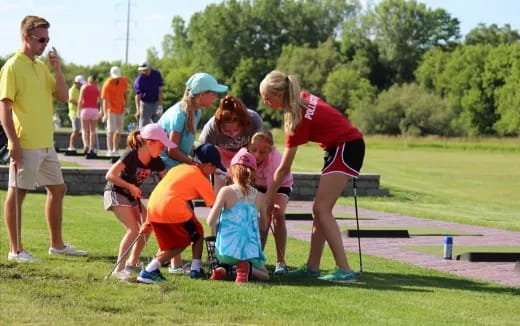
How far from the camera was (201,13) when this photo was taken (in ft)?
450

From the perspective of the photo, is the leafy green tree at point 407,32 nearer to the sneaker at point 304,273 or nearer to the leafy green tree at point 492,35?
the leafy green tree at point 492,35

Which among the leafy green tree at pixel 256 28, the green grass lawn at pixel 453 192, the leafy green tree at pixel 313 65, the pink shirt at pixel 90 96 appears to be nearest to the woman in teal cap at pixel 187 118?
the green grass lawn at pixel 453 192

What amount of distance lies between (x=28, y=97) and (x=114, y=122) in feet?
39.3

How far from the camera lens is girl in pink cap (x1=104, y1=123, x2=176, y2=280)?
8648mm

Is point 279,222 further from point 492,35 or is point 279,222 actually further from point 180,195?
point 492,35

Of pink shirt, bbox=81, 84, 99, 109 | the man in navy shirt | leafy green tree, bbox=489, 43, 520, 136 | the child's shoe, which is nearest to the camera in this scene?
the child's shoe

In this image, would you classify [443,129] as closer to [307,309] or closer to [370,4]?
[370,4]

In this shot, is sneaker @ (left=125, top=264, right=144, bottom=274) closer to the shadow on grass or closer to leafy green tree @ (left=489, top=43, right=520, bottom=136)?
the shadow on grass

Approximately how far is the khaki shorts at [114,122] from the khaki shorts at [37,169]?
11498mm

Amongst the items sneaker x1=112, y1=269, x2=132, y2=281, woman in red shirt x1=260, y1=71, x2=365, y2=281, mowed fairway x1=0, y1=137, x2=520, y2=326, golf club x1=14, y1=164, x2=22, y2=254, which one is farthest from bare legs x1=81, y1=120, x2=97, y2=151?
sneaker x1=112, y1=269, x2=132, y2=281

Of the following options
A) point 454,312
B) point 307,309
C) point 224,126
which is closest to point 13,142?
point 224,126

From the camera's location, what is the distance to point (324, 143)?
895cm

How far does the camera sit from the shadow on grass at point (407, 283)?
8539 millimetres

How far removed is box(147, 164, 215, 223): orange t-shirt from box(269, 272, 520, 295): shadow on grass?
0.95 meters
